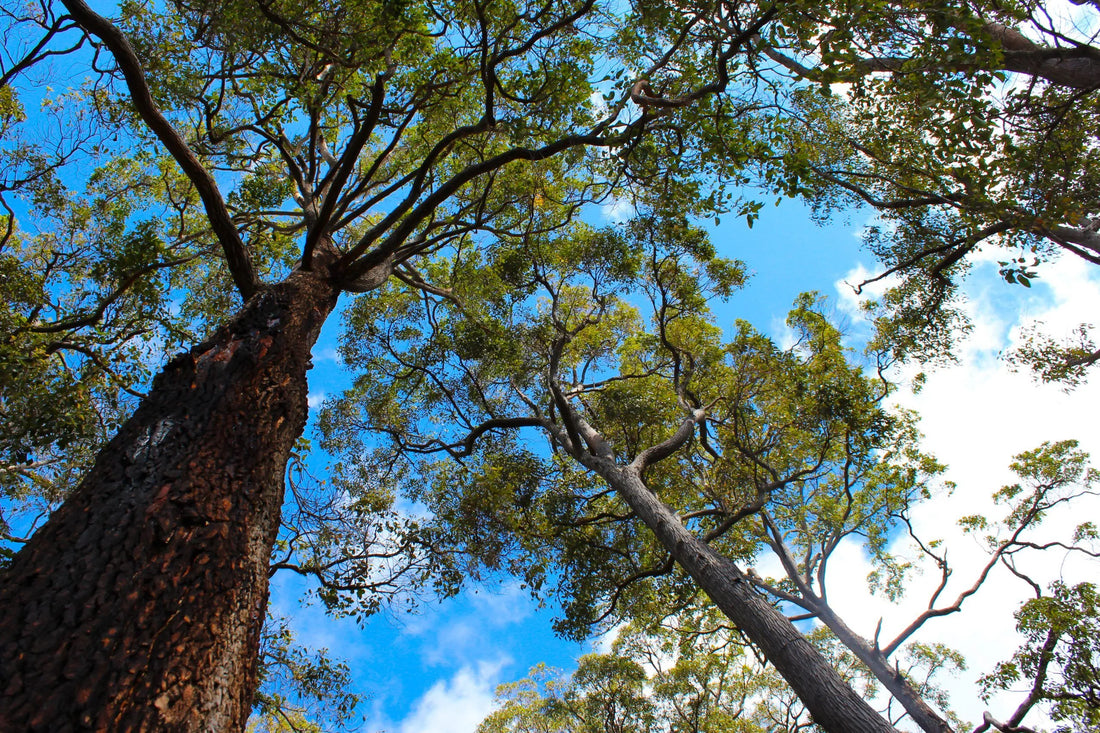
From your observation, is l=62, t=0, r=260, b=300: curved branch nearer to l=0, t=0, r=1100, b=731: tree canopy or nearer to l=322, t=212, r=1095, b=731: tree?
l=0, t=0, r=1100, b=731: tree canopy

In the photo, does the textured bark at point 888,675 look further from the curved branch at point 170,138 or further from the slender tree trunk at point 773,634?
the curved branch at point 170,138

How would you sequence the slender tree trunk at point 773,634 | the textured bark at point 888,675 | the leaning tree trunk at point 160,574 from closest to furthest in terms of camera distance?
the leaning tree trunk at point 160,574 < the slender tree trunk at point 773,634 < the textured bark at point 888,675

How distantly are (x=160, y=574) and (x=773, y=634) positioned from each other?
487cm

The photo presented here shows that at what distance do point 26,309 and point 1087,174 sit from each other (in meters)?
14.8

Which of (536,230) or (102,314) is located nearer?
(102,314)

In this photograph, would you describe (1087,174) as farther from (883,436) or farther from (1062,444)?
(1062,444)

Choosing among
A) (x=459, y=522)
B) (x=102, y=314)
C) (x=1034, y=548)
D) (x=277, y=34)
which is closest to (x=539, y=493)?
(x=459, y=522)

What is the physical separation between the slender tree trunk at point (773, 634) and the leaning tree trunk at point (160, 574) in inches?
167

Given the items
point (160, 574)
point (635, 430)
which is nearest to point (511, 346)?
point (635, 430)

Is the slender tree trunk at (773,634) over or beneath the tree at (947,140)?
beneath

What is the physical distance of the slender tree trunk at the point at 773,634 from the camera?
426 cm

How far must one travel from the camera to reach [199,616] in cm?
227

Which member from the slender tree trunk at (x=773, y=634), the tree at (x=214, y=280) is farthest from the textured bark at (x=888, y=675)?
the tree at (x=214, y=280)

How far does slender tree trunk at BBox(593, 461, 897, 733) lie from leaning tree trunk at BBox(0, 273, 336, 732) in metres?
4.23
